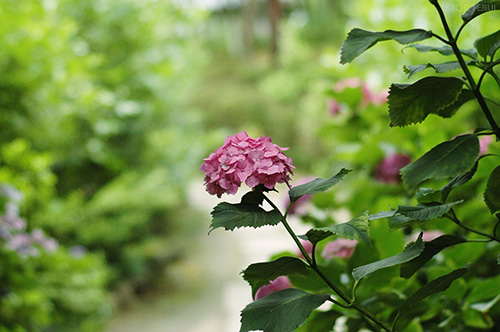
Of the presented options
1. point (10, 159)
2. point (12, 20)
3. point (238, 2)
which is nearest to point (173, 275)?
point (10, 159)

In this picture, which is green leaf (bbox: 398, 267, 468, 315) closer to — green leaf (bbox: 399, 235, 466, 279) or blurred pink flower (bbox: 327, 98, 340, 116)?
green leaf (bbox: 399, 235, 466, 279)

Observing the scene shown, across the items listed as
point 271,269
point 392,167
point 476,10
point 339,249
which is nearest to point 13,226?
point 392,167

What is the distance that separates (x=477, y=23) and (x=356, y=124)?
0.91 metres

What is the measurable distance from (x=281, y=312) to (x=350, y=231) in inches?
2.9

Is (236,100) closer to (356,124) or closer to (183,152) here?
(183,152)

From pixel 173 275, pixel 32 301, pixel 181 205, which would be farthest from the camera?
pixel 181 205

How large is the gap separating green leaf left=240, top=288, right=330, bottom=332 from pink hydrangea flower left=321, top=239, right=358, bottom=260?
235 mm

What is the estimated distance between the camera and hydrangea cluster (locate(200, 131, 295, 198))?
0.37 metres

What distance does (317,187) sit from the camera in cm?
37

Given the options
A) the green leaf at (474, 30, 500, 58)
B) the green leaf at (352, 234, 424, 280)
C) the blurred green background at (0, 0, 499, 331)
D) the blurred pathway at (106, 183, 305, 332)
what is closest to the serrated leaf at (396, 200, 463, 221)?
the green leaf at (352, 234, 424, 280)

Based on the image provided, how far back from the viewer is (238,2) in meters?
9.92

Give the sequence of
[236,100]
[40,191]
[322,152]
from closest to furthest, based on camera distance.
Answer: [40,191], [322,152], [236,100]

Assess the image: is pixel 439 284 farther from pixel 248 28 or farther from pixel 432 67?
pixel 248 28

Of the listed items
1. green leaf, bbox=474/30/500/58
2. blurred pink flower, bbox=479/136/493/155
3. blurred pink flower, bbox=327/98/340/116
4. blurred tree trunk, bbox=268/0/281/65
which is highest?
blurred tree trunk, bbox=268/0/281/65
